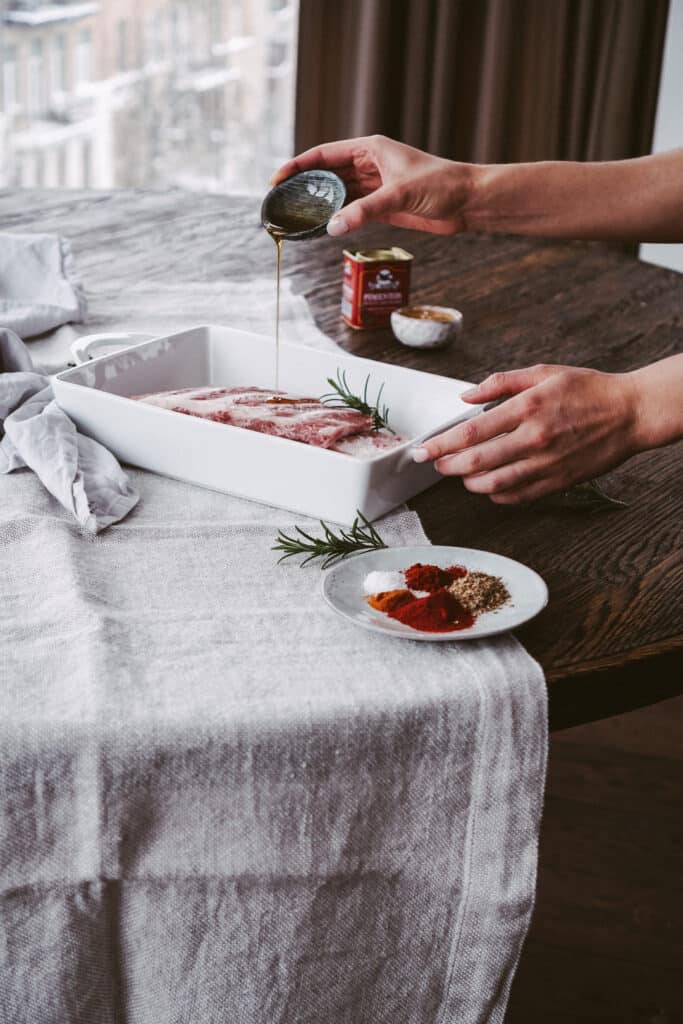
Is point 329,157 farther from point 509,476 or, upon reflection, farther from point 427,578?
point 427,578

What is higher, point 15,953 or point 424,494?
point 424,494

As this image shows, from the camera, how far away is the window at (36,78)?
3178 mm

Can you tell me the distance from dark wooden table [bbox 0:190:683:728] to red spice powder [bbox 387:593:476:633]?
0.18 ft

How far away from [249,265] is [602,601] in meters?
1.05

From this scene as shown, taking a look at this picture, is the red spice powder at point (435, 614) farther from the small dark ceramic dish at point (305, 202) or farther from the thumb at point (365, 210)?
the small dark ceramic dish at point (305, 202)

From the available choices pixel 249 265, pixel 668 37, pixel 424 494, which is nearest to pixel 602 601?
pixel 424 494

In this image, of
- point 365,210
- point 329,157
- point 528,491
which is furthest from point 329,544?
point 329,157

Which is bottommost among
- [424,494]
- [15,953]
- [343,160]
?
[15,953]

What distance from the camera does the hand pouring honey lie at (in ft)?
4.36

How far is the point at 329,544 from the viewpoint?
917 millimetres

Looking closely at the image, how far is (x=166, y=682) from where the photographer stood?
745 mm

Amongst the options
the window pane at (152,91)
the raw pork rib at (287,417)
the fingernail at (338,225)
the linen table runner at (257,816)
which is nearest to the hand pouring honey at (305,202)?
the fingernail at (338,225)

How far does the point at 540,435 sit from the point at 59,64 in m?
2.70

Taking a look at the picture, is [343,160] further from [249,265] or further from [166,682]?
[166,682]
